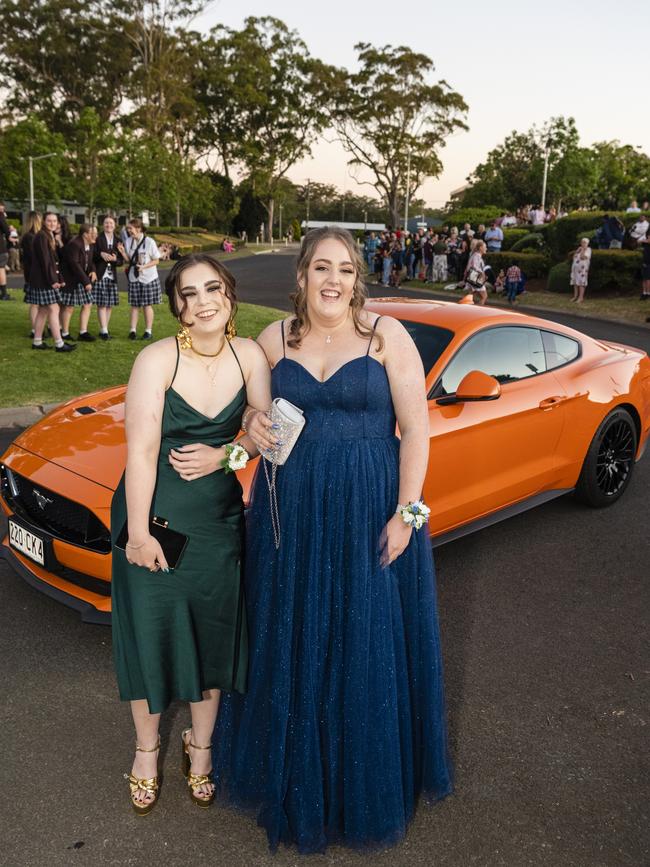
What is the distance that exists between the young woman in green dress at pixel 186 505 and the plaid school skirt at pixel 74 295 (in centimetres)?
830

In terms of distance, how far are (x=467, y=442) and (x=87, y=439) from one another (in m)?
2.02

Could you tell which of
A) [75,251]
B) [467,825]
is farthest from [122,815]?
[75,251]

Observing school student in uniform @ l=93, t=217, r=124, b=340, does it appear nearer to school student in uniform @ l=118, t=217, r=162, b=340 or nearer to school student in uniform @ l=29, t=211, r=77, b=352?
school student in uniform @ l=118, t=217, r=162, b=340

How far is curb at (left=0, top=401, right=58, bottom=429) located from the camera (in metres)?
7.21

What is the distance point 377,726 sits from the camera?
2320mm

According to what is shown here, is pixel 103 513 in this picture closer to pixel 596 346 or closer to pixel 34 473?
pixel 34 473


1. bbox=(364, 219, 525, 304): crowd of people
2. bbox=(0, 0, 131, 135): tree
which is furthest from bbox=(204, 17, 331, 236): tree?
bbox=(364, 219, 525, 304): crowd of people

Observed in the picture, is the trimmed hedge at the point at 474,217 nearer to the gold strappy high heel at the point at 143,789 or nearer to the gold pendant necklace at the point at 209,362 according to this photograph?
the gold pendant necklace at the point at 209,362

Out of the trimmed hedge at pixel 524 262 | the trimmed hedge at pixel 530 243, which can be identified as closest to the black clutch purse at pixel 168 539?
the trimmed hedge at pixel 524 262

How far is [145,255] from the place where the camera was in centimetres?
1048

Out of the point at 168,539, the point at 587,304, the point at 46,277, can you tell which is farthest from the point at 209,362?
the point at 587,304

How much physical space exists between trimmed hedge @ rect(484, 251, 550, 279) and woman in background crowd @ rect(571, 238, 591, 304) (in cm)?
326

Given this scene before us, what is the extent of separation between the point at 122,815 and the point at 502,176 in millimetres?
63024

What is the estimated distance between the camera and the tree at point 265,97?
2173 inches
